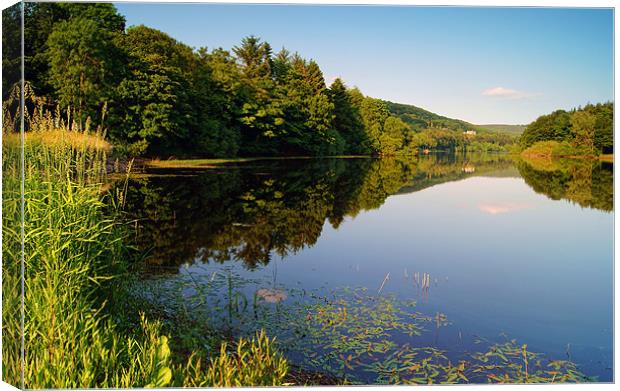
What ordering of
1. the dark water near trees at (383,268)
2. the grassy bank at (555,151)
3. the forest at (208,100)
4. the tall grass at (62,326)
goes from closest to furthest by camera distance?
the tall grass at (62,326)
the dark water near trees at (383,268)
the forest at (208,100)
the grassy bank at (555,151)

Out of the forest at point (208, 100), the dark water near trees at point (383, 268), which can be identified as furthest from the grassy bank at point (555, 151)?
the dark water near trees at point (383, 268)

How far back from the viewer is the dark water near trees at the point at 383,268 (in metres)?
4.75

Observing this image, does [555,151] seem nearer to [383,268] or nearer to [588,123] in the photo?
[588,123]

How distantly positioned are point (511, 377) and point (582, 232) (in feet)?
24.2

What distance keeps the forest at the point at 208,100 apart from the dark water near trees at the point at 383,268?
12.6ft

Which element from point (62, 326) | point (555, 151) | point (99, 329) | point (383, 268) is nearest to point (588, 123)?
point (383, 268)

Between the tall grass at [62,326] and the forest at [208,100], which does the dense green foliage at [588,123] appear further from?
the tall grass at [62,326]

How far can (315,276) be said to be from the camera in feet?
22.1

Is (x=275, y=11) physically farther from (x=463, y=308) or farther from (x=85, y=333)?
(x=463, y=308)

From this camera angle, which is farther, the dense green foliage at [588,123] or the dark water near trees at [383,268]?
the dense green foliage at [588,123]

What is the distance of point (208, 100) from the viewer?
27.7 metres

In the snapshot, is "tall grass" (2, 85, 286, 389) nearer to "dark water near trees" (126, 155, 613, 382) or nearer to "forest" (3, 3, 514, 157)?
"dark water near trees" (126, 155, 613, 382)

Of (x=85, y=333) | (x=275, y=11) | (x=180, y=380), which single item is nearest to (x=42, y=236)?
(x=85, y=333)

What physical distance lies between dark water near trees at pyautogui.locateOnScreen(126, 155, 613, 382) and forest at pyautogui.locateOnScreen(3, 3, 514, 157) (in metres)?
3.85
